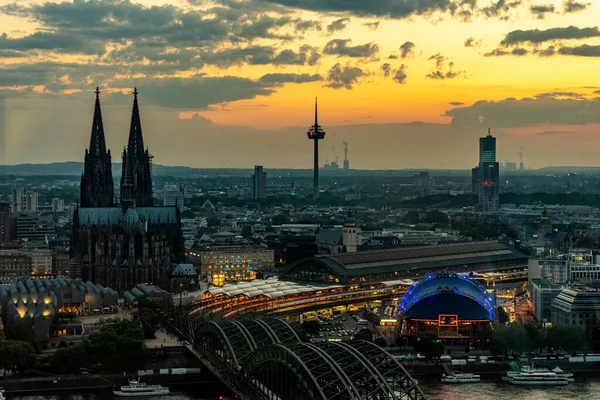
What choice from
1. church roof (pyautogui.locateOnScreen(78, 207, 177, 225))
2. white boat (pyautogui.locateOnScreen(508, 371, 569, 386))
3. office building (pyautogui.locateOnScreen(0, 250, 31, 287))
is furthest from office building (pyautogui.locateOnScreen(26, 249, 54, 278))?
white boat (pyautogui.locateOnScreen(508, 371, 569, 386))

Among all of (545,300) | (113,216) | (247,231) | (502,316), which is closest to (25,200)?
(247,231)

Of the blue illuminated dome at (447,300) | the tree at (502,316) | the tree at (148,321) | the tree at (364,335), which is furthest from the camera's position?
the tree at (502,316)

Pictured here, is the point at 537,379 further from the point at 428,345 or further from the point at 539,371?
the point at 428,345

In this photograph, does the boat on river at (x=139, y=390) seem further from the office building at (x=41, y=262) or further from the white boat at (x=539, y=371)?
the office building at (x=41, y=262)

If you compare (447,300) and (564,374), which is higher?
(447,300)

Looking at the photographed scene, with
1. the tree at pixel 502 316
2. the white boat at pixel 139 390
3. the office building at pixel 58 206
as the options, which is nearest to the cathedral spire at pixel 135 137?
the tree at pixel 502 316

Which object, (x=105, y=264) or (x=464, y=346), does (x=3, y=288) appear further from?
(x=464, y=346)

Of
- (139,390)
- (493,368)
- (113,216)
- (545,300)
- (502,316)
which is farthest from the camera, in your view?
(113,216)
